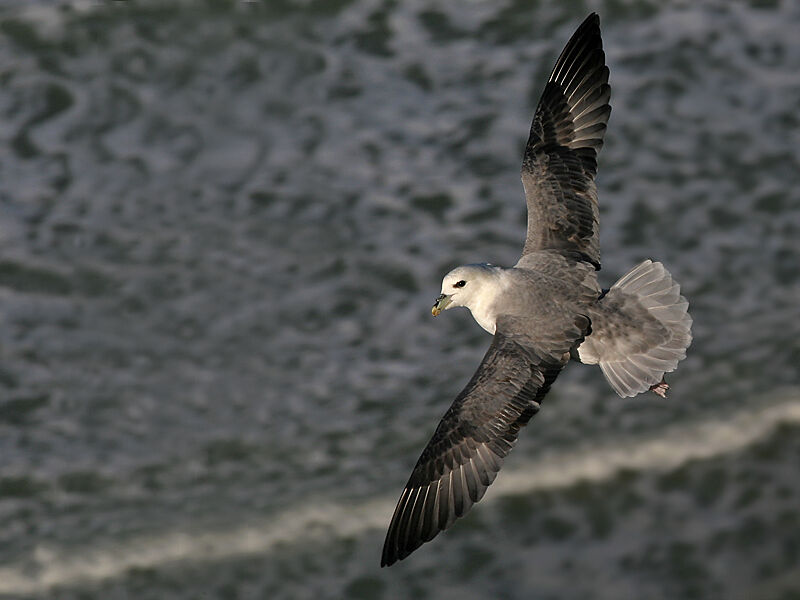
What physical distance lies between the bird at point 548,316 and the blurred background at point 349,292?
291 centimetres

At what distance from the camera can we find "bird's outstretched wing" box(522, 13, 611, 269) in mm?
5340

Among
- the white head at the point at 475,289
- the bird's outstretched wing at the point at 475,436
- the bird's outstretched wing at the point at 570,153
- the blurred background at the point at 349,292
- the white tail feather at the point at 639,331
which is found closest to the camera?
the bird's outstretched wing at the point at 475,436

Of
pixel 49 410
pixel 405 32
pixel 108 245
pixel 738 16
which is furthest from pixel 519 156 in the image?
pixel 49 410

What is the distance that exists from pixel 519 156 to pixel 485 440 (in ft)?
17.4

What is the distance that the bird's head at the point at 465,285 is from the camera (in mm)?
4965

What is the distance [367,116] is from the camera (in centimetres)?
973

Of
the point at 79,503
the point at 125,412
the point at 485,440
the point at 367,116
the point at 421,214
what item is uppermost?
the point at 367,116

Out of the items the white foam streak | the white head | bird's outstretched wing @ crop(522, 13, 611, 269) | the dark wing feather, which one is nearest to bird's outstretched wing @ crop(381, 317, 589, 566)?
the dark wing feather

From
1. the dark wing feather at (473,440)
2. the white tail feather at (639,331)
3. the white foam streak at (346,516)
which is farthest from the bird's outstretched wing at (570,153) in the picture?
the white foam streak at (346,516)

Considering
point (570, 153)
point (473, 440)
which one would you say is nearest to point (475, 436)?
point (473, 440)

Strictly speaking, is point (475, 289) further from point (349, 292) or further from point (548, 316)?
point (349, 292)

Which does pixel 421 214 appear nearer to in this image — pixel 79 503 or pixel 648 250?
pixel 648 250

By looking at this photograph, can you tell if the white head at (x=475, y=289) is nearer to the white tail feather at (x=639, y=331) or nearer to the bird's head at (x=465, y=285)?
the bird's head at (x=465, y=285)

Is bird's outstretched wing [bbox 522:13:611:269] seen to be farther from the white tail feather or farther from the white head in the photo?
the white head
